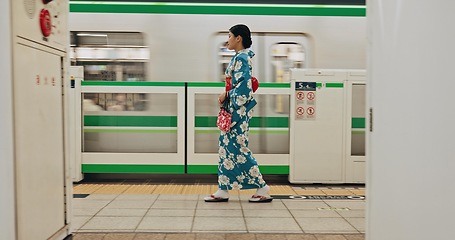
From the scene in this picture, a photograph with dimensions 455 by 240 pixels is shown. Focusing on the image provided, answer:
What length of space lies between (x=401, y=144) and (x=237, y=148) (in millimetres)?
2524

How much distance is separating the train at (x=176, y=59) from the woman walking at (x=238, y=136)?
123cm

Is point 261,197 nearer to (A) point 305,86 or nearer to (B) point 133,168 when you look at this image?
(A) point 305,86

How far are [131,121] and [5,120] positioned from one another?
3.60 metres

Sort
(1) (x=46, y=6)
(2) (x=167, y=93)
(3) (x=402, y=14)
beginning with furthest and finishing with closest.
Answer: (2) (x=167, y=93), (1) (x=46, y=6), (3) (x=402, y=14)

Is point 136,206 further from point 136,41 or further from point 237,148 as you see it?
point 136,41

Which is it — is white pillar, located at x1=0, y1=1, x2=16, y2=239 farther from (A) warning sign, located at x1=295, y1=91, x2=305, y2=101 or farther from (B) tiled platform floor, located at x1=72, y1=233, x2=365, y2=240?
(A) warning sign, located at x1=295, y1=91, x2=305, y2=101

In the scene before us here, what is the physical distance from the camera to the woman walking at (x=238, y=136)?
4.39 m

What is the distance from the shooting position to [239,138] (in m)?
4.42

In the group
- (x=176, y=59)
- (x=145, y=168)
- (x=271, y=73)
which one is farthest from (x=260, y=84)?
(x=145, y=168)

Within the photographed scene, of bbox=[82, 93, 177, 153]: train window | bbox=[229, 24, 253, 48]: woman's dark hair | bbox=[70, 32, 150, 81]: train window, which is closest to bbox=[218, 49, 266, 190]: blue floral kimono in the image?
bbox=[229, 24, 253, 48]: woman's dark hair

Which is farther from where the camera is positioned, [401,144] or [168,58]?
[168,58]

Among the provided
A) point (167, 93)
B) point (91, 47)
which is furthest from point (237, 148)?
point (91, 47)

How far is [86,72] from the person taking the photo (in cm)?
578

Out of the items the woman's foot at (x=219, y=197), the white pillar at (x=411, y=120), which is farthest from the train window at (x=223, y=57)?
the white pillar at (x=411, y=120)
